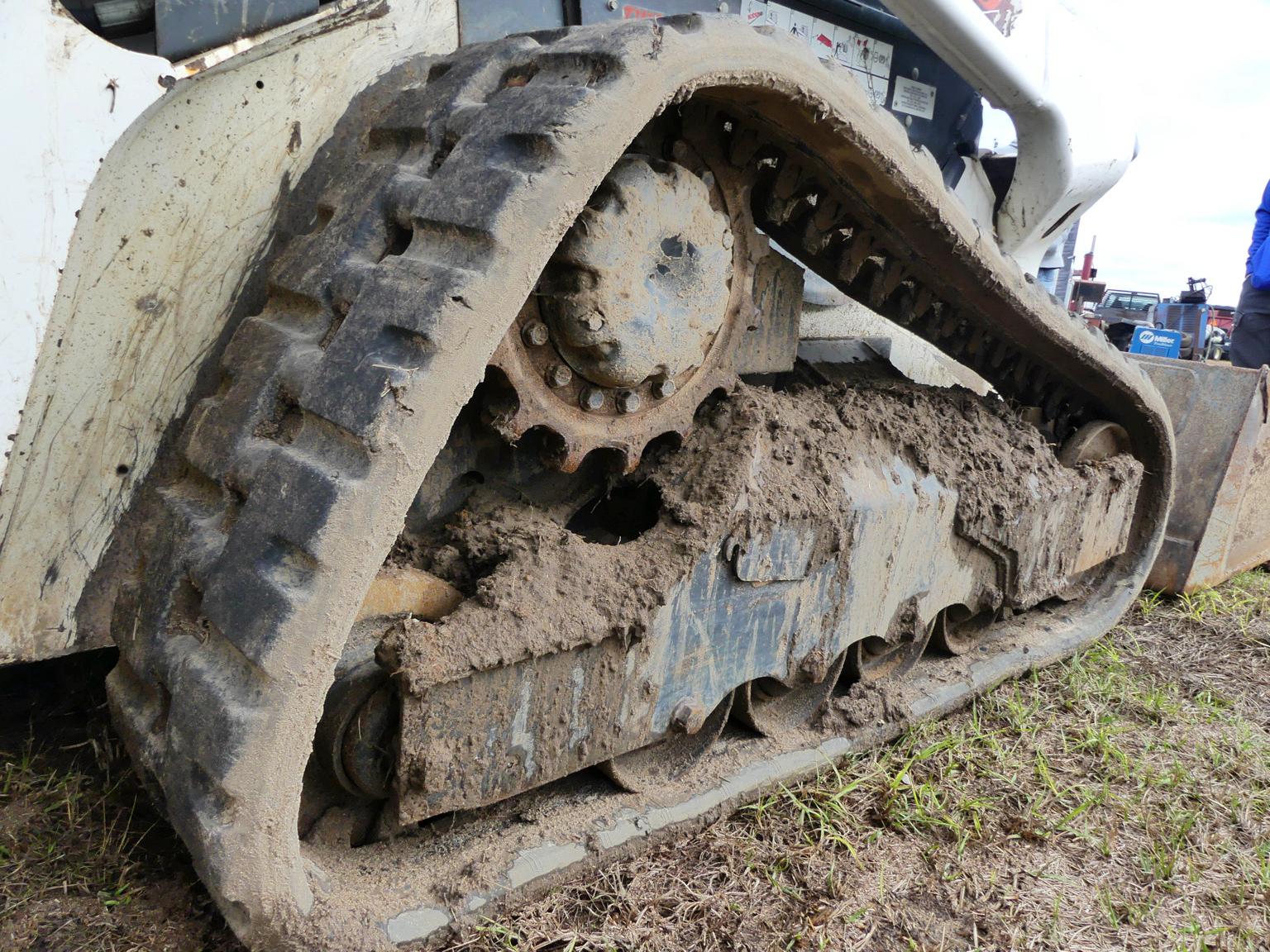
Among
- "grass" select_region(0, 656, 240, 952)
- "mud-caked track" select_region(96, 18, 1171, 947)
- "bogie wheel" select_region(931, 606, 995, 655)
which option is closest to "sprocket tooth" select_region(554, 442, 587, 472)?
"mud-caked track" select_region(96, 18, 1171, 947)

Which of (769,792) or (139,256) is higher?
(139,256)

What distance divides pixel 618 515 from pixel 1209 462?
2.28 metres

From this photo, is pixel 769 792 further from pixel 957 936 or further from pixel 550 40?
pixel 550 40

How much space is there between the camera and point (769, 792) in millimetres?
1886

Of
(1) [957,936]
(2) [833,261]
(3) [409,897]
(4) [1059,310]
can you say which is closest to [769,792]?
(1) [957,936]

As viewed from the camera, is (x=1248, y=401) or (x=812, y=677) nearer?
(x=812, y=677)

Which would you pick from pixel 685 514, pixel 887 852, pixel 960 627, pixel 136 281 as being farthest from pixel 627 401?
pixel 960 627

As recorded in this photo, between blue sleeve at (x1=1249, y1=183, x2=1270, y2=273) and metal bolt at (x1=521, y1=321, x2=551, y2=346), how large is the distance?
4905 mm

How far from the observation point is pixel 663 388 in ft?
5.35

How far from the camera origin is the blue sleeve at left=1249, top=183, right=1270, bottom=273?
16.9 ft

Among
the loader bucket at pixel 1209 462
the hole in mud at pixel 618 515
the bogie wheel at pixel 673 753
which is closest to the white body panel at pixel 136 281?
the hole in mud at pixel 618 515

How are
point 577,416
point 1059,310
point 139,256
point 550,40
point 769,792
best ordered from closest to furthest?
point 139,256 → point 550,40 → point 577,416 → point 769,792 → point 1059,310

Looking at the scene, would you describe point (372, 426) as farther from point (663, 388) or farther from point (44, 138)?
point (663, 388)

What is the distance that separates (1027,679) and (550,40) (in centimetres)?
194
